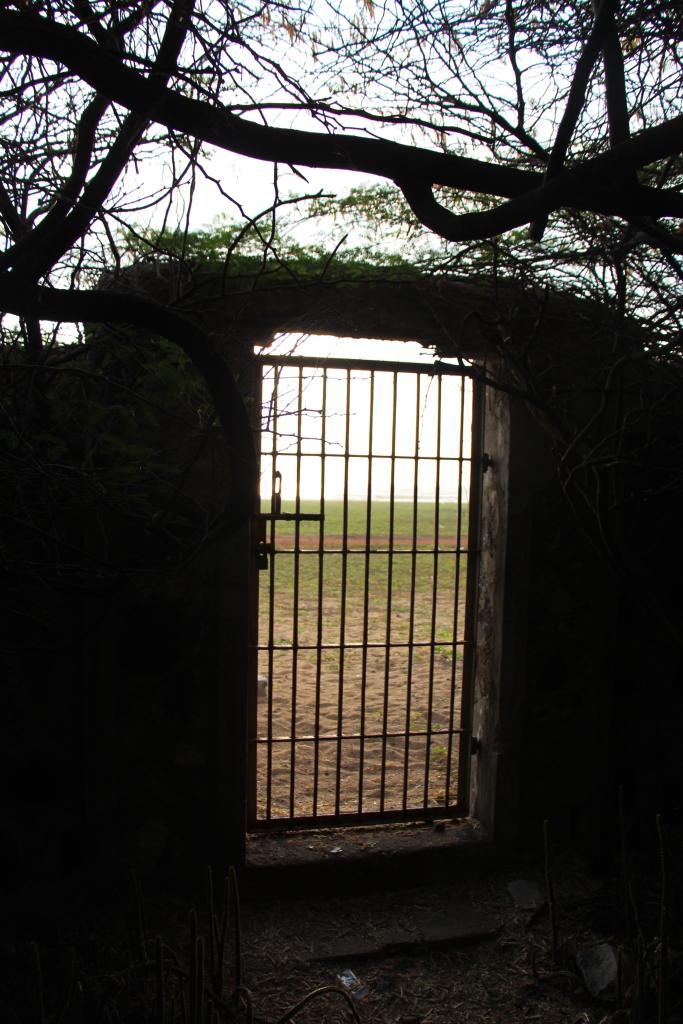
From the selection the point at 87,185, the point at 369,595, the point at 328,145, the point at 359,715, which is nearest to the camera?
the point at 328,145

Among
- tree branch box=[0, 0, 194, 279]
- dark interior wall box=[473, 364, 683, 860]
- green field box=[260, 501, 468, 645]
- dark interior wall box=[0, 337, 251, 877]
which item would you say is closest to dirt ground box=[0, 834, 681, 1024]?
dark interior wall box=[0, 337, 251, 877]

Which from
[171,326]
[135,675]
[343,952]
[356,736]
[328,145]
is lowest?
[343,952]

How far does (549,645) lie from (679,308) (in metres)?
1.64

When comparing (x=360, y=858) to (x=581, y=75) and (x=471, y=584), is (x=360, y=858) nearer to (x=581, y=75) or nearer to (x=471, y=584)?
(x=471, y=584)

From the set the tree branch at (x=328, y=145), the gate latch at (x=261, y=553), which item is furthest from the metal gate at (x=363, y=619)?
the tree branch at (x=328, y=145)

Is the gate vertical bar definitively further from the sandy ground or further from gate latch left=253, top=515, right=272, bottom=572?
gate latch left=253, top=515, right=272, bottom=572

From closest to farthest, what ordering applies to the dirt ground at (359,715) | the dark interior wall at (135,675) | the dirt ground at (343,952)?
the dirt ground at (343,952) < the dark interior wall at (135,675) < the dirt ground at (359,715)

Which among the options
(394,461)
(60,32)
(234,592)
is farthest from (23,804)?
(60,32)

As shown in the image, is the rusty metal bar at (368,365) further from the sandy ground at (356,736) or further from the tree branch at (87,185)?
the tree branch at (87,185)

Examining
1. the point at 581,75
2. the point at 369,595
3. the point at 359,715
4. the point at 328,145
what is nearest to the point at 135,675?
the point at 328,145

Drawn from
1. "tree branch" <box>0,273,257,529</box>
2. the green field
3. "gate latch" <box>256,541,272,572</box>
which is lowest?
the green field

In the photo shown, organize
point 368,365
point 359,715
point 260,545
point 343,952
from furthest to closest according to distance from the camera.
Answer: point 359,715 < point 368,365 < point 260,545 < point 343,952

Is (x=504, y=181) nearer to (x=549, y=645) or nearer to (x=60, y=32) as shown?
(x=60, y=32)

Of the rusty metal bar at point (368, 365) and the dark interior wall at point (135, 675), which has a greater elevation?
the rusty metal bar at point (368, 365)
